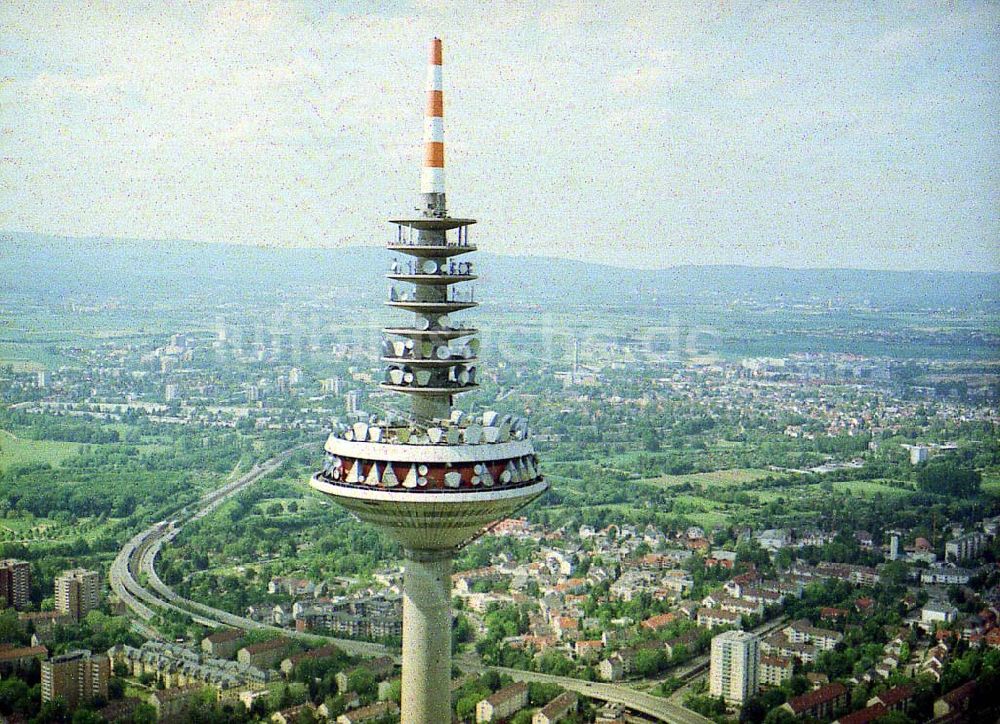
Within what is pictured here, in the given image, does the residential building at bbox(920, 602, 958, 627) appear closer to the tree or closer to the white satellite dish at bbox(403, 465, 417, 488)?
the tree

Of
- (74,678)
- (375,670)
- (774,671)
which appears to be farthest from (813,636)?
(74,678)

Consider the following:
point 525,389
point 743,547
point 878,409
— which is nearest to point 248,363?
point 525,389

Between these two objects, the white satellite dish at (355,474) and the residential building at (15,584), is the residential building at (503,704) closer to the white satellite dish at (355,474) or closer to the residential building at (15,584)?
the white satellite dish at (355,474)

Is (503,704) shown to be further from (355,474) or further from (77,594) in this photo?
(77,594)

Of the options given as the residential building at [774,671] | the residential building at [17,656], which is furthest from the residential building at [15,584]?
the residential building at [774,671]

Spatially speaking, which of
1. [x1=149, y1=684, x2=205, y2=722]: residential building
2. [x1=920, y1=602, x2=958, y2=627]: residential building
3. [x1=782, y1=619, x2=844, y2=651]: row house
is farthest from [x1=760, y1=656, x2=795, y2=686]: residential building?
[x1=149, y1=684, x2=205, y2=722]: residential building

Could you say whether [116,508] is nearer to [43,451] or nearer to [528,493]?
[43,451]
